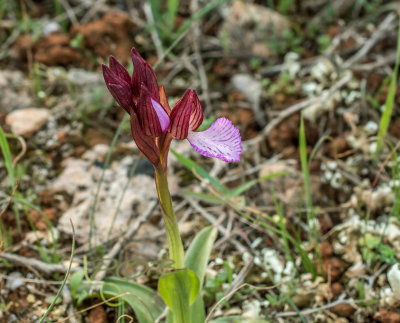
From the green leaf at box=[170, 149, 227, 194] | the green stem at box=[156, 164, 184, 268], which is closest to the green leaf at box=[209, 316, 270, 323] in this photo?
the green stem at box=[156, 164, 184, 268]

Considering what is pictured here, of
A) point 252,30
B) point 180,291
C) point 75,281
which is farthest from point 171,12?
point 180,291

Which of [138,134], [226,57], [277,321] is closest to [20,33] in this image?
[226,57]

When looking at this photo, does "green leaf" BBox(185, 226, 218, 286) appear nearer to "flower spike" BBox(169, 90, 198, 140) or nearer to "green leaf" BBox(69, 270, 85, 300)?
"green leaf" BBox(69, 270, 85, 300)

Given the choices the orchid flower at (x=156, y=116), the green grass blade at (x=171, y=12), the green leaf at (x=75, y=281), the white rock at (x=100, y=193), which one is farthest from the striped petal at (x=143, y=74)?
the green grass blade at (x=171, y=12)

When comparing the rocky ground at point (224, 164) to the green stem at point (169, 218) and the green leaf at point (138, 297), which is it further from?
the green stem at point (169, 218)

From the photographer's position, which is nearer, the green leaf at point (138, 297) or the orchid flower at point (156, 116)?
the orchid flower at point (156, 116)

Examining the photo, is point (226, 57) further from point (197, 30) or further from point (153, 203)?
point (153, 203)
